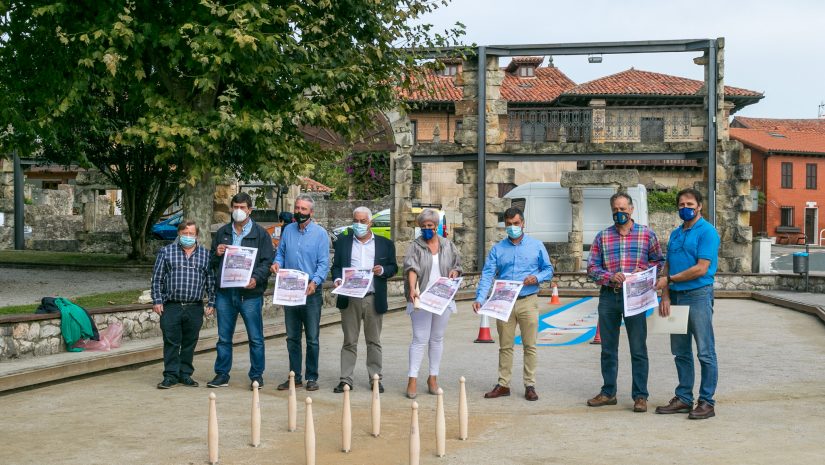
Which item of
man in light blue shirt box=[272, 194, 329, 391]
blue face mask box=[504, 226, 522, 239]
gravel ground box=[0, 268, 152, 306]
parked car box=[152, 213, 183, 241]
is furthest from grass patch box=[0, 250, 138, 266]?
blue face mask box=[504, 226, 522, 239]

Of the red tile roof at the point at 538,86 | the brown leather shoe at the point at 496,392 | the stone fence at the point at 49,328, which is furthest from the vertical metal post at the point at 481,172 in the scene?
the red tile roof at the point at 538,86

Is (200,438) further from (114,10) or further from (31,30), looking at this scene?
(31,30)

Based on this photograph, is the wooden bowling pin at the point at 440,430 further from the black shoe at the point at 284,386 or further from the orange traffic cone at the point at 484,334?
the orange traffic cone at the point at 484,334

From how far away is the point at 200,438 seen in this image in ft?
26.9

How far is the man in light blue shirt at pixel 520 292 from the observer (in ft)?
33.0

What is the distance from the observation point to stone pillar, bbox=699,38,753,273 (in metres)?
26.5

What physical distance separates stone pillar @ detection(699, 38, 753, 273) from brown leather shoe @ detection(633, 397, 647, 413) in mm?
18363

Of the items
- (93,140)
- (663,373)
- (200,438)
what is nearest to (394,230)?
(93,140)

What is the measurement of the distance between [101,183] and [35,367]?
21.6 m

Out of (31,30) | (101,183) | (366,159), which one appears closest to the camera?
(31,30)

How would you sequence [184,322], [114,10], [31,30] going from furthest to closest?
1. [31,30]
2. [114,10]
3. [184,322]

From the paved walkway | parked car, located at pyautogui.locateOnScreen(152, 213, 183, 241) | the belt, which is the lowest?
the paved walkway

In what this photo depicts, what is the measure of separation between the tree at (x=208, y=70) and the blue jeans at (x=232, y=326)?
14.9 ft

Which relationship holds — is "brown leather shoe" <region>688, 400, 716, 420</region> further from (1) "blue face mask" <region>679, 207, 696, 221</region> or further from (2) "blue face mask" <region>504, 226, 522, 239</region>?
(2) "blue face mask" <region>504, 226, 522, 239</region>
